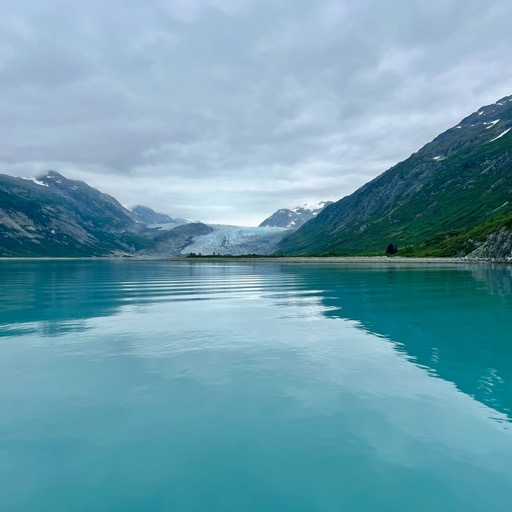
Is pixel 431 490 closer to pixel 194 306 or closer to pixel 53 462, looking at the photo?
pixel 53 462

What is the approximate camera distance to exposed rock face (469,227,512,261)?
498ft

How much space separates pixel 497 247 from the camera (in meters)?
157

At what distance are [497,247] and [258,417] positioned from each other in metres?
165

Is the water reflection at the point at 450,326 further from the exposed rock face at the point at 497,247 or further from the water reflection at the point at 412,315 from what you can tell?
the exposed rock face at the point at 497,247

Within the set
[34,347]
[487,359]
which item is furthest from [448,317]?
[34,347]

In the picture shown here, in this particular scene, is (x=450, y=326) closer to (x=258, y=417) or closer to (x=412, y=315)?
(x=412, y=315)

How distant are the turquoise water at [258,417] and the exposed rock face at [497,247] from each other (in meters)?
131

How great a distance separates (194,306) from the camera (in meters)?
53.5

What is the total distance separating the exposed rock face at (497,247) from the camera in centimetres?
15188

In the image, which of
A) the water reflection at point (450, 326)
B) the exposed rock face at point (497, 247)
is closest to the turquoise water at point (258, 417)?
the water reflection at point (450, 326)

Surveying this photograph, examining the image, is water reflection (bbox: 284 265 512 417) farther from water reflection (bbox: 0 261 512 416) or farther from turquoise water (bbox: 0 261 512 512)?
turquoise water (bbox: 0 261 512 512)

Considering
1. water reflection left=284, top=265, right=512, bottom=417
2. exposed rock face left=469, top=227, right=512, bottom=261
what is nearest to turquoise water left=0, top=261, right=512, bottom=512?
water reflection left=284, top=265, right=512, bottom=417

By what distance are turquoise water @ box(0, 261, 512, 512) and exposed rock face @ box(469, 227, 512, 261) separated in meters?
131

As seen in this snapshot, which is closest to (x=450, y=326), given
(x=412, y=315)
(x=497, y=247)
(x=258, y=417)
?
(x=412, y=315)
